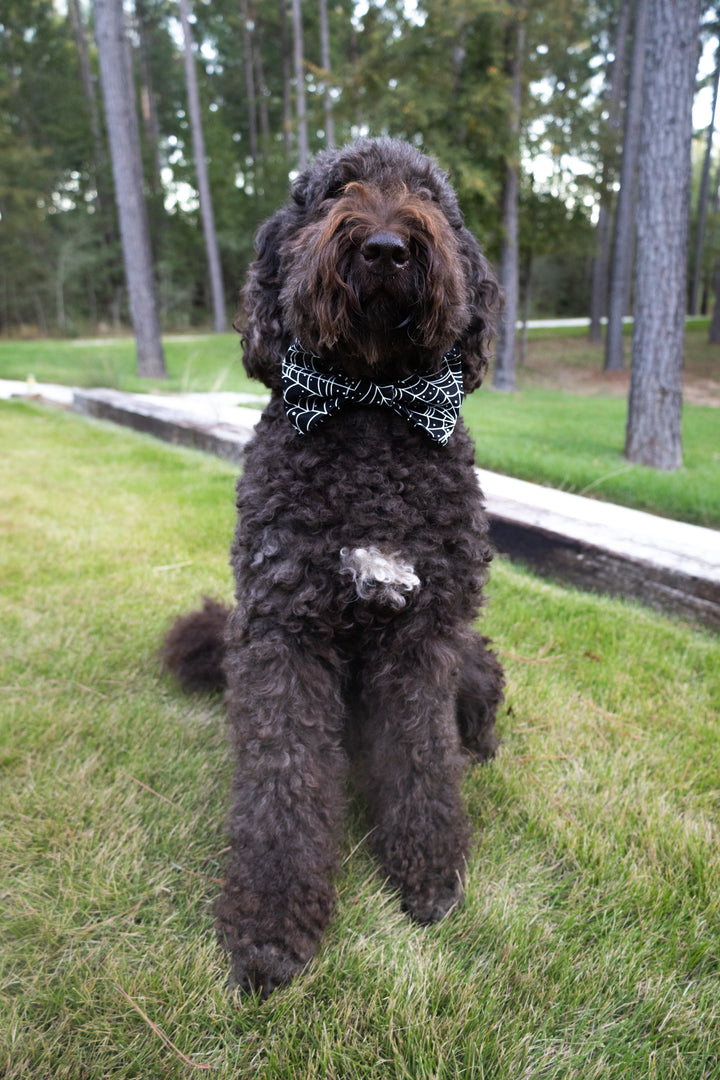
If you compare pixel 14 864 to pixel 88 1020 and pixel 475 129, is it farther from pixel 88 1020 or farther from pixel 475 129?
pixel 475 129

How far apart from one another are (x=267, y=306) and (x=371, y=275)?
0.44 meters

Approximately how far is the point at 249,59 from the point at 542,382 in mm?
23466

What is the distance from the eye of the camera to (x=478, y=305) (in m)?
2.02

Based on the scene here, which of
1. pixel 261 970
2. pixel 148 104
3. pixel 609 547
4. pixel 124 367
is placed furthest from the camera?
pixel 148 104

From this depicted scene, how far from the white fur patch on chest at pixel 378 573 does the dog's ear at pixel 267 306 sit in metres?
0.60

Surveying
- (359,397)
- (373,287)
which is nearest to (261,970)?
(359,397)

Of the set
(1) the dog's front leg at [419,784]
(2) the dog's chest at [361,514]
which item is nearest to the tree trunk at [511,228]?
(2) the dog's chest at [361,514]

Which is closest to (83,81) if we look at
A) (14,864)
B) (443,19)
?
(443,19)

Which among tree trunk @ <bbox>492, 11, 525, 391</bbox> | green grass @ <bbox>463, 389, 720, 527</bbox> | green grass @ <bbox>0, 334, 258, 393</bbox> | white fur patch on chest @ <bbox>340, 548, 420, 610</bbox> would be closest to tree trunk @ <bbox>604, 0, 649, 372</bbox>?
tree trunk @ <bbox>492, 11, 525, 391</bbox>

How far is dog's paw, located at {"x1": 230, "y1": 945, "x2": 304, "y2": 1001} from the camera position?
5.60 ft

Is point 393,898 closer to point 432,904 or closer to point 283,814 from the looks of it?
point 432,904

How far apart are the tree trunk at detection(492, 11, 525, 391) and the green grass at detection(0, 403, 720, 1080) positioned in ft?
34.6

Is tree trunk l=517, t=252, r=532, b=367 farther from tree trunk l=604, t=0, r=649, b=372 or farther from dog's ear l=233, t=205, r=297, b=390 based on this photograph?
dog's ear l=233, t=205, r=297, b=390

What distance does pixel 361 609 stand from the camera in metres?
1.80
